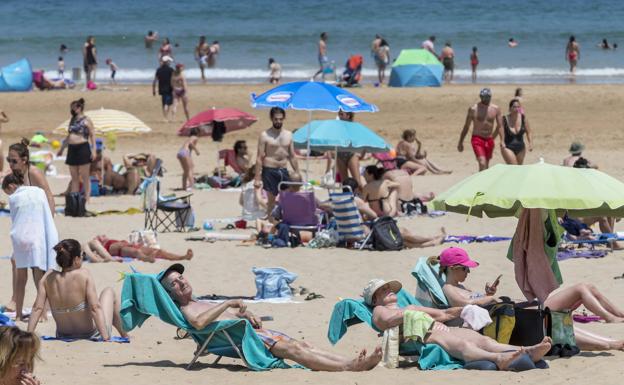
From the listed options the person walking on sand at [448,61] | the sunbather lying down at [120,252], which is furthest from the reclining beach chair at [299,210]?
the person walking on sand at [448,61]

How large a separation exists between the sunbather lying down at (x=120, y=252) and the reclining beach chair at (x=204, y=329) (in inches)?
147

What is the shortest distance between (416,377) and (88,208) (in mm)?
8281

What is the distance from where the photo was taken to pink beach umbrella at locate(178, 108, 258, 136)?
636 inches

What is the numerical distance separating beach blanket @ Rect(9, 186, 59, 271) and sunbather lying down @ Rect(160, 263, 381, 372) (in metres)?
1.44

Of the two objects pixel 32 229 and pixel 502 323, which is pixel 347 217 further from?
pixel 502 323

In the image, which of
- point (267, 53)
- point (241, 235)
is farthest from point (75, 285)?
point (267, 53)

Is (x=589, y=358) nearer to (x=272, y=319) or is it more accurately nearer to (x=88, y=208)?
(x=272, y=319)

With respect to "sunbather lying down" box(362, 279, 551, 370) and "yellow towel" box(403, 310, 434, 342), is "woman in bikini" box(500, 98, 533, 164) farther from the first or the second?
"yellow towel" box(403, 310, 434, 342)

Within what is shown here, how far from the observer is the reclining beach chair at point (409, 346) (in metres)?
7.30

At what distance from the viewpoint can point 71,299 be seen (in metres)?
7.95

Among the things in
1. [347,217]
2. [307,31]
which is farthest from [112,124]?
[307,31]

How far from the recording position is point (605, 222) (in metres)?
11.7

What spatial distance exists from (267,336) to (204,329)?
37 centimetres

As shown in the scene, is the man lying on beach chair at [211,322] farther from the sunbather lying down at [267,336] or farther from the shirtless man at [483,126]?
the shirtless man at [483,126]
